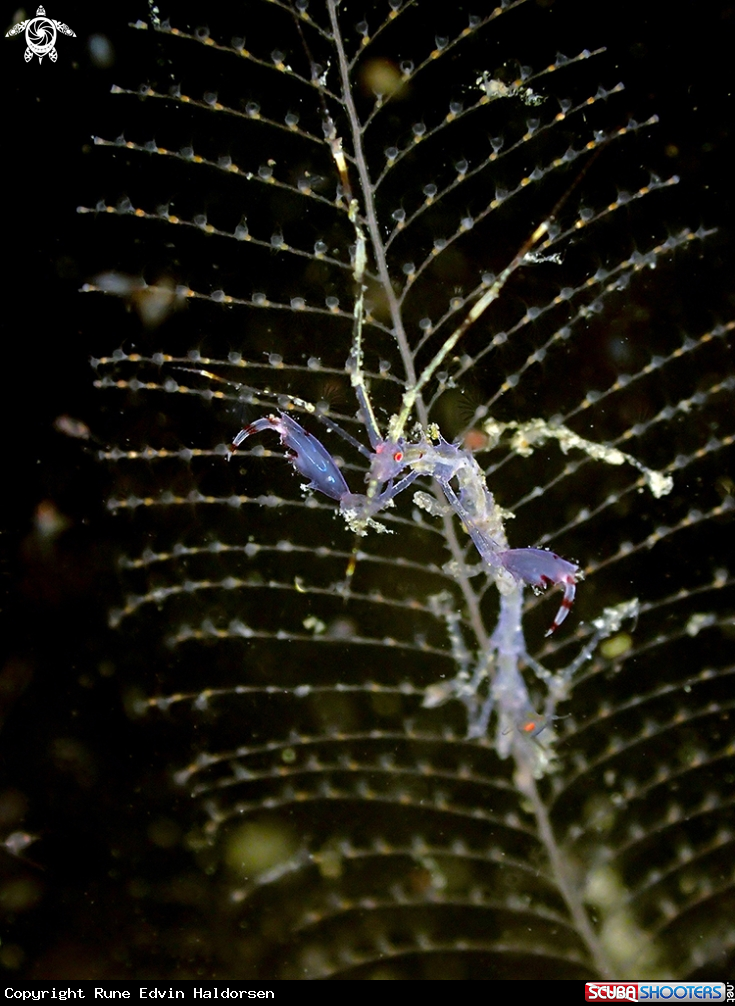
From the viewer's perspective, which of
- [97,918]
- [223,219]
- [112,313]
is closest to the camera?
[223,219]

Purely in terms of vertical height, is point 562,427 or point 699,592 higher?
point 562,427

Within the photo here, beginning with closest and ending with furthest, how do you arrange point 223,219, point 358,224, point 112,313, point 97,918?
point 358,224 → point 223,219 → point 112,313 → point 97,918

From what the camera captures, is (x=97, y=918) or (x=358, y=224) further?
(x=97, y=918)

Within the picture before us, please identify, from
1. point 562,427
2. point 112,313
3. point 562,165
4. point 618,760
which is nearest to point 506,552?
point 562,427

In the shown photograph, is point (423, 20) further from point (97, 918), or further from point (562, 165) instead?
point (97, 918)

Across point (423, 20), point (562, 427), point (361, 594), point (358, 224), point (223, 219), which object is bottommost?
point (361, 594)

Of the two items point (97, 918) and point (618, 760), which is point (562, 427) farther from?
point (97, 918)

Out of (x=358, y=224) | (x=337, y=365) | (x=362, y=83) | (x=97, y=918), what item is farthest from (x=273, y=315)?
(x=97, y=918)
